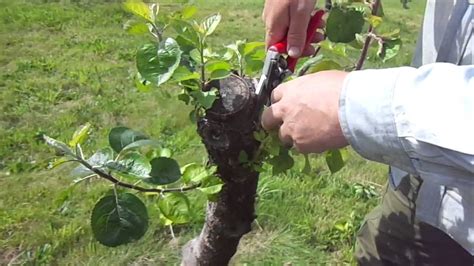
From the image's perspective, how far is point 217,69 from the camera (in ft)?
4.73

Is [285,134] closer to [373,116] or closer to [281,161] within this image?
[373,116]

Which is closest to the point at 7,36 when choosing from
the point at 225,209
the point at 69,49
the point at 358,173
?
the point at 69,49

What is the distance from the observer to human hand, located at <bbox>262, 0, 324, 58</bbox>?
142 centimetres

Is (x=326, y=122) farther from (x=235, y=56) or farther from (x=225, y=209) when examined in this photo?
(x=225, y=209)

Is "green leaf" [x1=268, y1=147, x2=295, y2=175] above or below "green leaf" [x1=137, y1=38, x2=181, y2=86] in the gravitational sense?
below

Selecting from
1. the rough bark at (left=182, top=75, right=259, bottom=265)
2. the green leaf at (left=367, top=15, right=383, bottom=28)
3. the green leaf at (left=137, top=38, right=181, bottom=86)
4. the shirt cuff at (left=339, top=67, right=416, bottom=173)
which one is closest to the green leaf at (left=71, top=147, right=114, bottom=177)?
the green leaf at (left=137, top=38, right=181, bottom=86)

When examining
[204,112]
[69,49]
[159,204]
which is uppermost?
[204,112]

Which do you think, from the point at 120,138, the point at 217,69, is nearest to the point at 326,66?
the point at 217,69

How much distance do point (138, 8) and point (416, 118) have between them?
26.3 inches

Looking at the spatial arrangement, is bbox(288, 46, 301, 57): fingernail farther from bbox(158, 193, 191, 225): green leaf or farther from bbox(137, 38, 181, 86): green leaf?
bbox(158, 193, 191, 225): green leaf

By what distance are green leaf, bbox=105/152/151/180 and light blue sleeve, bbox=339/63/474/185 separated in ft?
1.39

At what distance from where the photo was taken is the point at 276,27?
1.48 metres

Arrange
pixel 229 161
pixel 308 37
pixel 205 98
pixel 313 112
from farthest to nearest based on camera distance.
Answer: pixel 229 161, pixel 308 37, pixel 205 98, pixel 313 112

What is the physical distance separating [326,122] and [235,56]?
0.52 m
